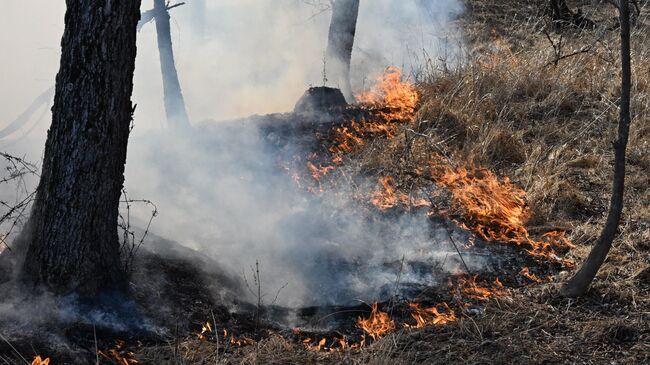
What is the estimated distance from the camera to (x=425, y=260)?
5.15 m

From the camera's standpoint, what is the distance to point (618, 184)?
13.1 feet

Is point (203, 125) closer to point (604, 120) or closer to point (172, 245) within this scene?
point (172, 245)

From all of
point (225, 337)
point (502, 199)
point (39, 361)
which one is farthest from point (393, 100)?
point (39, 361)

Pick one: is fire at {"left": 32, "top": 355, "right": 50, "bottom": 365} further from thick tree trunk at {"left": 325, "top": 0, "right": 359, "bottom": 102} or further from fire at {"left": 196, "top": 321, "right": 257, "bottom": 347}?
thick tree trunk at {"left": 325, "top": 0, "right": 359, "bottom": 102}

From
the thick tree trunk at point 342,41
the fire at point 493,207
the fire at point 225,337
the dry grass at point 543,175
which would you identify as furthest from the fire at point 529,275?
the thick tree trunk at point 342,41

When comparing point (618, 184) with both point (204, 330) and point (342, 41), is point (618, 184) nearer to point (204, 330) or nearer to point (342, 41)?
point (204, 330)

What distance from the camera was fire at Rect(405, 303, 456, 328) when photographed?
424cm

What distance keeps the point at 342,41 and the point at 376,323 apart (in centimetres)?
599

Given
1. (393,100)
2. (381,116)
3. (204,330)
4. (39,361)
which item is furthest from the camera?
(393,100)

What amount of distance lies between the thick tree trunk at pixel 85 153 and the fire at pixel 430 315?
2.14 metres

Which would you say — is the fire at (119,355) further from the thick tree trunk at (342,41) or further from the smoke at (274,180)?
the thick tree trunk at (342,41)

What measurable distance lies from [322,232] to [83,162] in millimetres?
2562

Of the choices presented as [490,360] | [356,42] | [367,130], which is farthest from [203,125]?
[356,42]

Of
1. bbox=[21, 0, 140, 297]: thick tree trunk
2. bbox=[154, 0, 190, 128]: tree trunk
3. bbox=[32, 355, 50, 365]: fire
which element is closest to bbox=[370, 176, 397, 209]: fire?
bbox=[21, 0, 140, 297]: thick tree trunk
